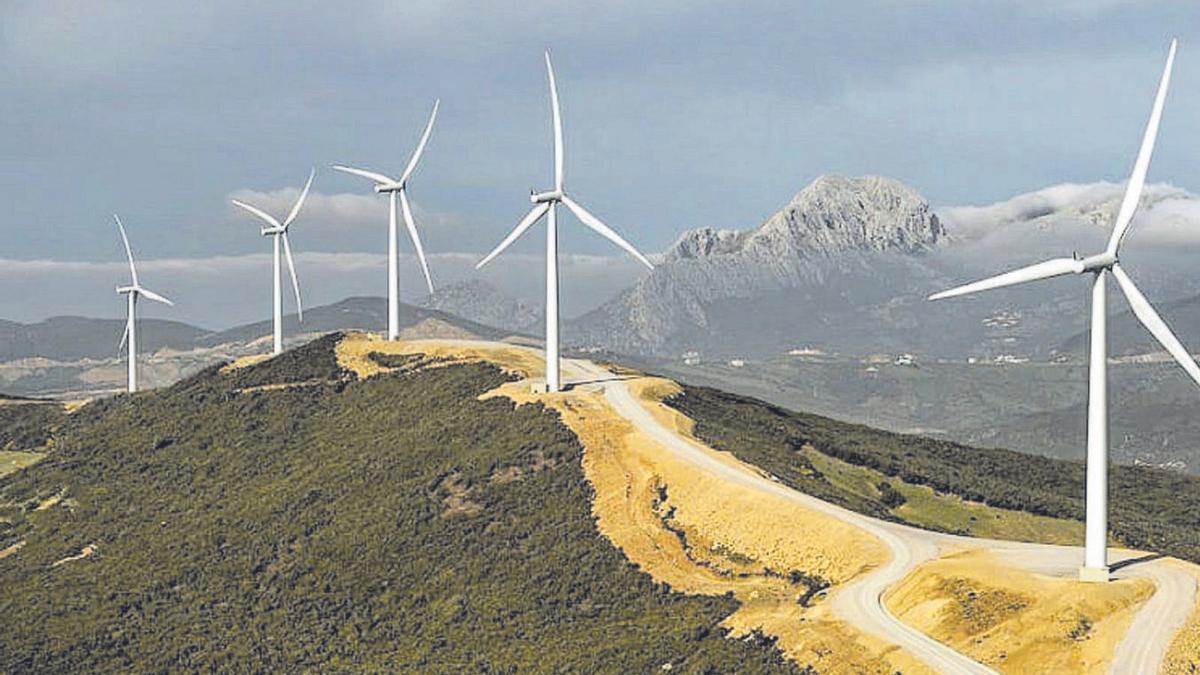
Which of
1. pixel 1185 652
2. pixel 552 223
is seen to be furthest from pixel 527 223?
pixel 1185 652

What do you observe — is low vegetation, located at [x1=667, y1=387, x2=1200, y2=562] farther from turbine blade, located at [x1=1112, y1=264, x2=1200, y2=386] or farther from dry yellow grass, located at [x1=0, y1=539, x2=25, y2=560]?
dry yellow grass, located at [x1=0, y1=539, x2=25, y2=560]

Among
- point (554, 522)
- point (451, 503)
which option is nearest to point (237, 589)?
point (451, 503)

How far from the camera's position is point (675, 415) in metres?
137

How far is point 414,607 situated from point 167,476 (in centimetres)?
6748

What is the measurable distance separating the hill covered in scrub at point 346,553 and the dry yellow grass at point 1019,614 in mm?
11216

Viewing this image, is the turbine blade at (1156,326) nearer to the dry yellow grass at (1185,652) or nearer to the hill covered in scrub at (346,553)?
the dry yellow grass at (1185,652)

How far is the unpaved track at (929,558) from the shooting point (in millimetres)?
69812

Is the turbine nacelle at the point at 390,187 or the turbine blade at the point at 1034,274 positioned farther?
the turbine nacelle at the point at 390,187

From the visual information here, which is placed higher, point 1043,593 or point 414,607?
point 1043,593

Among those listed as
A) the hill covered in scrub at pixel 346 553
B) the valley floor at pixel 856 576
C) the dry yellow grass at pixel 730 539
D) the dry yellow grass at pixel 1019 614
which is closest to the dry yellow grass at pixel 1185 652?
the valley floor at pixel 856 576

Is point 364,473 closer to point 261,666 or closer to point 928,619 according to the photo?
point 261,666

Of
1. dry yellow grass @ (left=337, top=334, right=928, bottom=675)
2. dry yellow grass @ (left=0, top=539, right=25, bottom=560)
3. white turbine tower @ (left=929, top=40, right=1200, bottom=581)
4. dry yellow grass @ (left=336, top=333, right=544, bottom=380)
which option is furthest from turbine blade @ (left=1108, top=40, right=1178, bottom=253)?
dry yellow grass @ (left=0, top=539, right=25, bottom=560)

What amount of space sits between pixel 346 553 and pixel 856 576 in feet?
175

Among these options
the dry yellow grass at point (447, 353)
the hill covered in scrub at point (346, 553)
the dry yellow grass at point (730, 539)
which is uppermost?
the dry yellow grass at point (447, 353)
